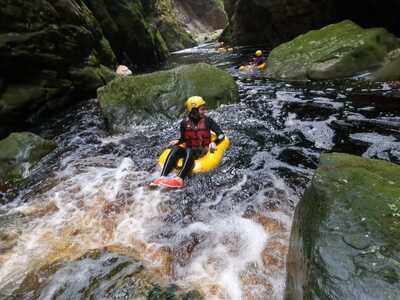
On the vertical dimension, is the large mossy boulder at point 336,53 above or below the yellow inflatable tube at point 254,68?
above

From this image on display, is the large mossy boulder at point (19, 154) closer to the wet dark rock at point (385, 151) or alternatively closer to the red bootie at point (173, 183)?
the red bootie at point (173, 183)

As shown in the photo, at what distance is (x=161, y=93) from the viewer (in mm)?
8781

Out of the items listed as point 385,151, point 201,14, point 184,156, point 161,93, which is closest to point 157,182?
point 184,156

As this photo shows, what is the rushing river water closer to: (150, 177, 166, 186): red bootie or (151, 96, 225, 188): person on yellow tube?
(150, 177, 166, 186): red bootie

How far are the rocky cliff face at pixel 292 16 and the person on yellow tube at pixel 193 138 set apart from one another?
9360 mm

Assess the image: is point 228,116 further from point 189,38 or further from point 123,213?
point 189,38

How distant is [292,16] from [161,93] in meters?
11.2

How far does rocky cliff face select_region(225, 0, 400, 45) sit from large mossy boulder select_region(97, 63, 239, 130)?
285 inches

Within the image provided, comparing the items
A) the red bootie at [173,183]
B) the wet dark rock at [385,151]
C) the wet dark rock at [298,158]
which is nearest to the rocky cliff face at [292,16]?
the wet dark rock at [385,151]

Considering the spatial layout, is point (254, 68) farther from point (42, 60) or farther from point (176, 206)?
point (176, 206)

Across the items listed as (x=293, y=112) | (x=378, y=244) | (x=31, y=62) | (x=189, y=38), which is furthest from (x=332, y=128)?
(x=189, y=38)

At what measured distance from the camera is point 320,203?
2.98m

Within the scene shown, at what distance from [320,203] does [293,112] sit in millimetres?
5112

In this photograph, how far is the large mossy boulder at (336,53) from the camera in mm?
9680
